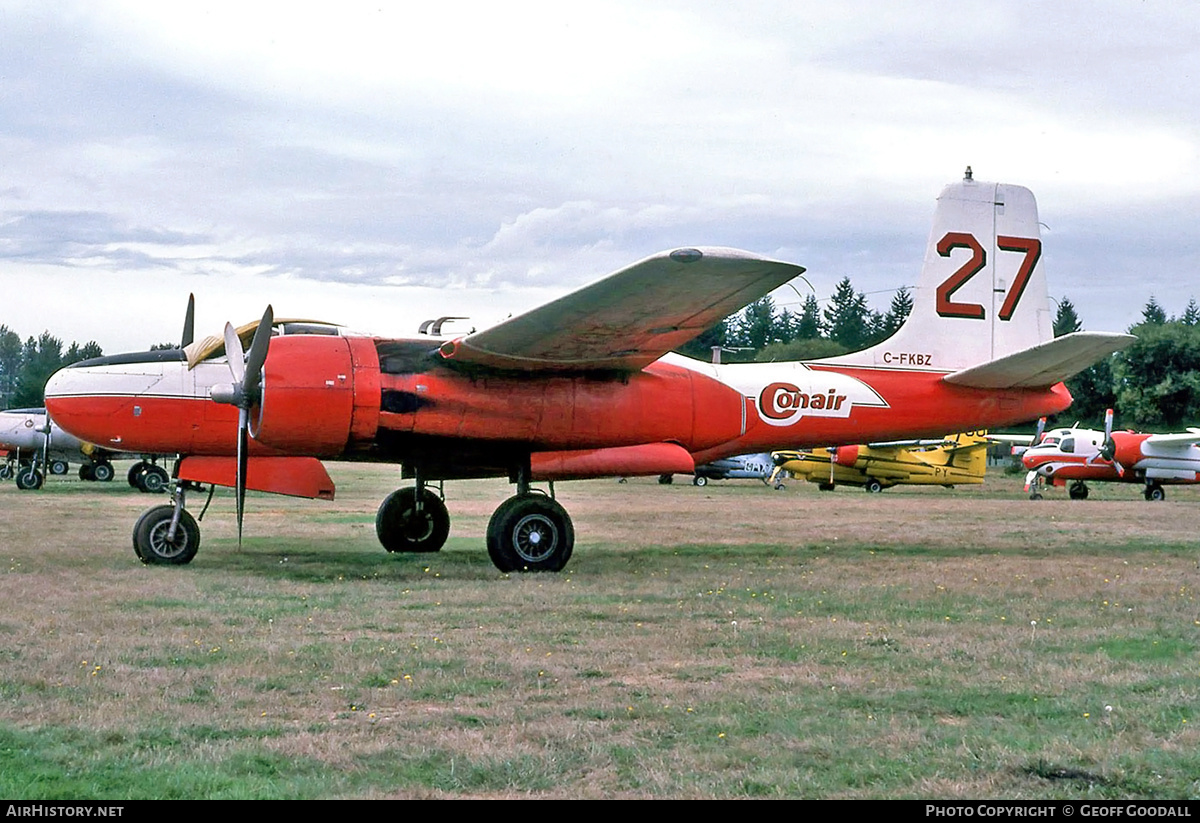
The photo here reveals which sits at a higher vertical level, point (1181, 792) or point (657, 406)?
point (657, 406)

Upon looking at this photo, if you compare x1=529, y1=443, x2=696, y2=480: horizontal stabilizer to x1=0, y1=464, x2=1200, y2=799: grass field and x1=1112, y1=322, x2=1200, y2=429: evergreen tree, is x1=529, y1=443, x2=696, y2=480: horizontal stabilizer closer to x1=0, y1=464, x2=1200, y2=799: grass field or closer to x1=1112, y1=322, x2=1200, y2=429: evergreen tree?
x1=0, y1=464, x2=1200, y2=799: grass field

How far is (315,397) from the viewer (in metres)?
10.7

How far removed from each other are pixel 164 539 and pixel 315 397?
250 centimetres

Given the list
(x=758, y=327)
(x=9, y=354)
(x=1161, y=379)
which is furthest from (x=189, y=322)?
(x=9, y=354)

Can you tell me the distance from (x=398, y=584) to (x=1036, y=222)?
9081 millimetres

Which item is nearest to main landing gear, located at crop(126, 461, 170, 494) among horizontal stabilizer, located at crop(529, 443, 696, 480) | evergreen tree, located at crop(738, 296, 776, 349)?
horizontal stabilizer, located at crop(529, 443, 696, 480)

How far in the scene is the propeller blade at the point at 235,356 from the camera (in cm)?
1114

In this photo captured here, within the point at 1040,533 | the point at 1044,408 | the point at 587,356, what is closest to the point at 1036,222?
the point at 1044,408

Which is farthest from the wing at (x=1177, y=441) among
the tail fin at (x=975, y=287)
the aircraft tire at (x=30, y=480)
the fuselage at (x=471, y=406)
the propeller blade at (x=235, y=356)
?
the aircraft tire at (x=30, y=480)

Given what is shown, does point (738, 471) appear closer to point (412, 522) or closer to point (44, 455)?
point (44, 455)

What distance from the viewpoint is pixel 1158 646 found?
7.35 meters

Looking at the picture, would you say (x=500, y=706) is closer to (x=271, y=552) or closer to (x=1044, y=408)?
(x=271, y=552)

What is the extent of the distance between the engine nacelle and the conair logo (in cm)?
452

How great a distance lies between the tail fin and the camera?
1420cm
